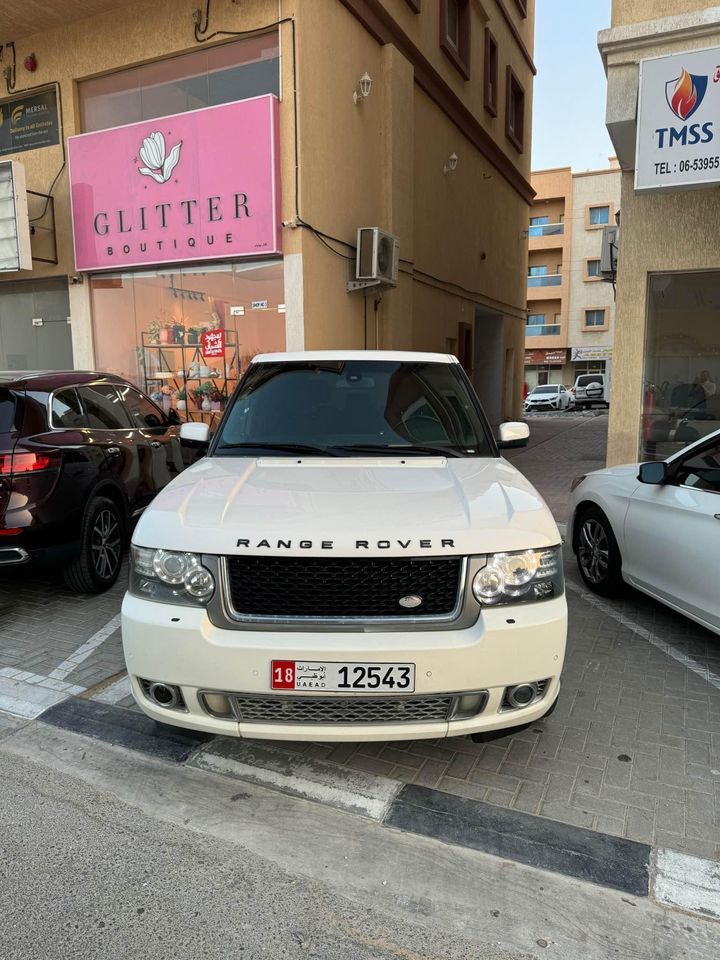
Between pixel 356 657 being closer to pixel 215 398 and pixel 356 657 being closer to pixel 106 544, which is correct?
pixel 106 544

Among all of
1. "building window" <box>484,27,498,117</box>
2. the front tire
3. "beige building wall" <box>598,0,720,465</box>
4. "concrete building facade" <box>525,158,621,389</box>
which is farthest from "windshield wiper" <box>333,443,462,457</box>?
"concrete building facade" <box>525,158,621,389</box>

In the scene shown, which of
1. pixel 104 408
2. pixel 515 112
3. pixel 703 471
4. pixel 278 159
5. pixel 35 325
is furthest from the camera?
pixel 515 112

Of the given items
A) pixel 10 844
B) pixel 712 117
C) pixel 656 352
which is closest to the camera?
pixel 10 844

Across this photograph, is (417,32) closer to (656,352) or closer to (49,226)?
(49,226)

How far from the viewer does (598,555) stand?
17.6 feet

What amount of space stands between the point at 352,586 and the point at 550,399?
1403 inches

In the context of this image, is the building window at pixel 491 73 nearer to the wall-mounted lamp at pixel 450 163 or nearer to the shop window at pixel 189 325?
the wall-mounted lamp at pixel 450 163

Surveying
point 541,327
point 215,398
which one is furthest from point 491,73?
point 541,327

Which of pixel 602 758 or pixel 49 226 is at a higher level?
pixel 49 226

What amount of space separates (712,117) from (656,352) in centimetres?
293

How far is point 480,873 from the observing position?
2.51m

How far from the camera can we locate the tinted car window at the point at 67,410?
5387mm

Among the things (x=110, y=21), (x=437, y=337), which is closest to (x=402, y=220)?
(x=437, y=337)

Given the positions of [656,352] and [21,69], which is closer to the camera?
[656,352]
